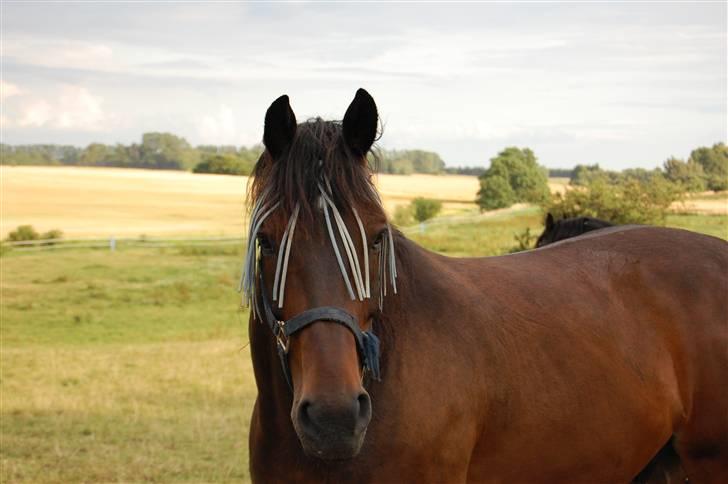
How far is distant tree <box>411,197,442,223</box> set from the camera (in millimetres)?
62938

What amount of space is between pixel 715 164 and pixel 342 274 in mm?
24129

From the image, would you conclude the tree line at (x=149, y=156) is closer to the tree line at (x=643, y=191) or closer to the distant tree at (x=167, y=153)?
the distant tree at (x=167, y=153)

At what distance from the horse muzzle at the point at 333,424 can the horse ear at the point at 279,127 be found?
1.04 m

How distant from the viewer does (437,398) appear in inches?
129

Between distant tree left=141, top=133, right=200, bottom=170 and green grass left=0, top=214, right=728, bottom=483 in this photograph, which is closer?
green grass left=0, top=214, right=728, bottom=483

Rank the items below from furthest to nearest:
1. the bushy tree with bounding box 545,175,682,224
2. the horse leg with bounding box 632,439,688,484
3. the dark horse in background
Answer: the bushy tree with bounding box 545,175,682,224 → the dark horse in background → the horse leg with bounding box 632,439,688,484

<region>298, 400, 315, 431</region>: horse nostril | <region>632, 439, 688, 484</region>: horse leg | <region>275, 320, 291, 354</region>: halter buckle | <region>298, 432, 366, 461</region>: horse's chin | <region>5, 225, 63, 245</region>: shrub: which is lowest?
<region>5, 225, 63, 245</region>: shrub

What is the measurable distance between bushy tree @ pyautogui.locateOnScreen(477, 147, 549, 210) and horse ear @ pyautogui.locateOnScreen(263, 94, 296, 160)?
70.4 metres

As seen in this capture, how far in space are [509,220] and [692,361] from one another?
4491 centimetres

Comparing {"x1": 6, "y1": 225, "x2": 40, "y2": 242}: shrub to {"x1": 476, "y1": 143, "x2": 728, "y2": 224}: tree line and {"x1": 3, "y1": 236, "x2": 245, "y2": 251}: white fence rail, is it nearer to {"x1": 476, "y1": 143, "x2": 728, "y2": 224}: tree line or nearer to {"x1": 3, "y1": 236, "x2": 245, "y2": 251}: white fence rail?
{"x1": 3, "y1": 236, "x2": 245, "y2": 251}: white fence rail

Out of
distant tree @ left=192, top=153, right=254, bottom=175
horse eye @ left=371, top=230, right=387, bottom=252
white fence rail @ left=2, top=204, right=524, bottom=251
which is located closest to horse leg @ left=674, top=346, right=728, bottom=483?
horse eye @ left=371, top=230, right=387, bottom=252

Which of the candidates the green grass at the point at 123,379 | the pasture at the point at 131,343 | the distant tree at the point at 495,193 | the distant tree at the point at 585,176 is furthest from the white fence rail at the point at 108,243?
the distant tree at the point at 495,193

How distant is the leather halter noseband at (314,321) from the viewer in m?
2.78

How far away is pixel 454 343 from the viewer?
11.4 feet
